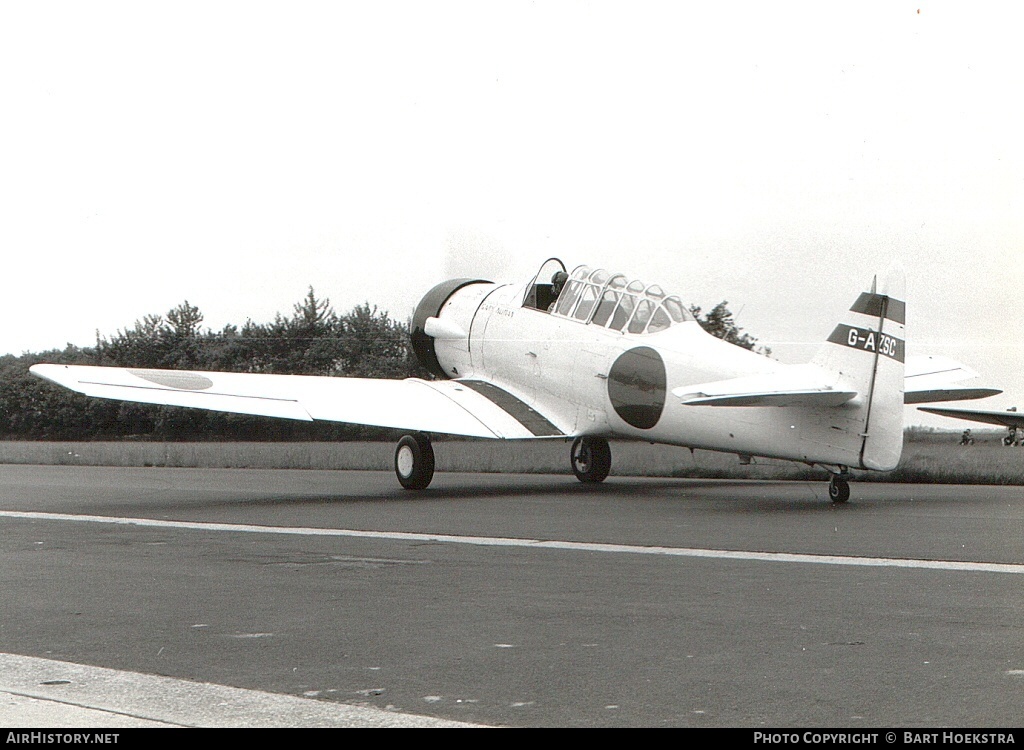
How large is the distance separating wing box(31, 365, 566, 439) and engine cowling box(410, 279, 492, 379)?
5.02 ft

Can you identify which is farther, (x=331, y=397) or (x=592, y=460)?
(x=592, y=460)

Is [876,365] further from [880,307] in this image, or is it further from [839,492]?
[839,492]

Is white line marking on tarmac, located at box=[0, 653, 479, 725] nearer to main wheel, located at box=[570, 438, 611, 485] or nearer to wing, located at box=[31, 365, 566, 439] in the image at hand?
wing, located at box=[31, 365, 566, 439]

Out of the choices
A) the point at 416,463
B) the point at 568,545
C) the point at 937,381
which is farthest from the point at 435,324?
the point at 568,545

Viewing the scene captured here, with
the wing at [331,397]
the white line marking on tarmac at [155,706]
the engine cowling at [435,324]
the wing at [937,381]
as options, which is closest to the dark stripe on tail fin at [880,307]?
the wing at [937,381]

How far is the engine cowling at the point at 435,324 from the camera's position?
21125 mm

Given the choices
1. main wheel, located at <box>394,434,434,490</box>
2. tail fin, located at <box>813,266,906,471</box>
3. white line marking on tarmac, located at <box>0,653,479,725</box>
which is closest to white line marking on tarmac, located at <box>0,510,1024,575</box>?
tail fin, located at <box>813,266,906,471</box>

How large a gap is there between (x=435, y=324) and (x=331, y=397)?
455 centimetres

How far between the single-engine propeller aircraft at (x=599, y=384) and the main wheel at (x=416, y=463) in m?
0.02

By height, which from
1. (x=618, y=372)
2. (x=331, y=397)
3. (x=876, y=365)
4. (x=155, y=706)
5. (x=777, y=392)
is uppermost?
(x=876, y=365)

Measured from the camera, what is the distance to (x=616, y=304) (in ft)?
56.3

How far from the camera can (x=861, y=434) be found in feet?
43.9

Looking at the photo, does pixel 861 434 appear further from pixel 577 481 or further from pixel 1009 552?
pixel 577 481

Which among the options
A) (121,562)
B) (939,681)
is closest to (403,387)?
(121,562)
